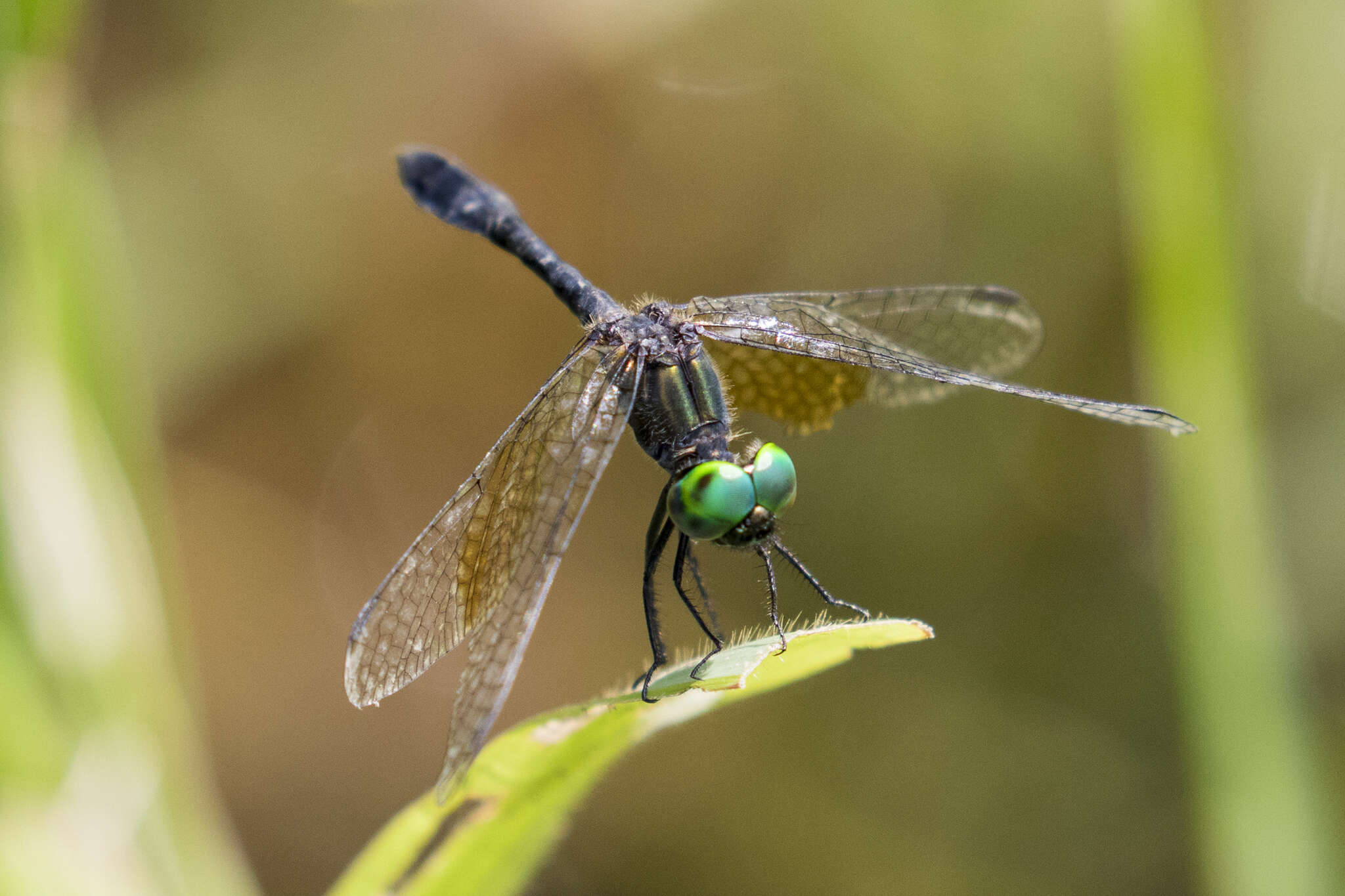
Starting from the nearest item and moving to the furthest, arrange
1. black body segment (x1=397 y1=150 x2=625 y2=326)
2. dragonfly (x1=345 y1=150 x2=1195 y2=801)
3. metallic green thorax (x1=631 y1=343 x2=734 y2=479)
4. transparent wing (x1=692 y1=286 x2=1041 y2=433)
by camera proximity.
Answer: dragonfly (x1=345 y1=150 x2=1195 y2=801) → metallic green thorax (x1=631 y1=343 x2=734 y2=479) → transparent wing (x1=692 y1=286 x2=1041 y2=433) → black body segment (x1=397 y1=150 x2=625 y2=326)

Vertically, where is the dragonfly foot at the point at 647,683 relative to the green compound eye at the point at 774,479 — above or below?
below

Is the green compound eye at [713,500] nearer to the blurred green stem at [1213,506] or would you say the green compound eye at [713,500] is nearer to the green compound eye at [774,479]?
the green compound eye at [774,479]

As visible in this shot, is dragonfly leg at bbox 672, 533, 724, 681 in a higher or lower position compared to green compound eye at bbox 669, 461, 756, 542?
lower

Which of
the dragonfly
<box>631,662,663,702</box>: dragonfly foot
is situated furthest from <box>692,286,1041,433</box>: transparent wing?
<box>631,662,663,702</box>: dragonfly foot

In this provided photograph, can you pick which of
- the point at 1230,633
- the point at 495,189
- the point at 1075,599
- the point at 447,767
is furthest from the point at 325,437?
the point at 1230,633

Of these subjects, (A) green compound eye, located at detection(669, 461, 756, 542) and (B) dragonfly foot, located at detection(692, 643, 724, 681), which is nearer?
(B) dragonfly foot, located at detection(692, 643, 724, 681)

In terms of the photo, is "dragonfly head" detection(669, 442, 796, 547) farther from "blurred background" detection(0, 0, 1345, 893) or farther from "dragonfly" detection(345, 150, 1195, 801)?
"blurred background" detection(0, 0, 1345, 893)

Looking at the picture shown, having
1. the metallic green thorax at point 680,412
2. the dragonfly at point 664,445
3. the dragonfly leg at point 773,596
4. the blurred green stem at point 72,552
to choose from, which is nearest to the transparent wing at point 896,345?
the dragonfly at point 664,445

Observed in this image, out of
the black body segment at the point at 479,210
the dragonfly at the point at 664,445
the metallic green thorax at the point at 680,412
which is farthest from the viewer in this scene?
the black body segment at the point at 479,210
